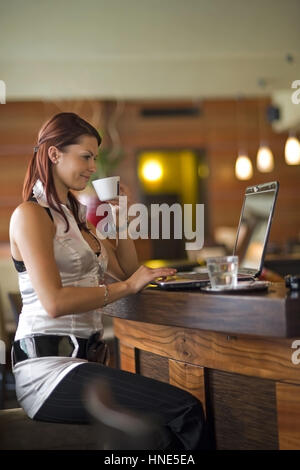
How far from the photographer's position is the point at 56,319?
5.60 ft

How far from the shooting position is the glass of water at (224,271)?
5.16 feet

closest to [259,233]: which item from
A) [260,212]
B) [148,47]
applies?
[260,212]

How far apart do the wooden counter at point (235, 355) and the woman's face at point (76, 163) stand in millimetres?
410

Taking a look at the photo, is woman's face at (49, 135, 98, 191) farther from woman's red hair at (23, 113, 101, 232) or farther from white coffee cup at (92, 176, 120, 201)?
white coffee cup at (92, 176, 120, 201)

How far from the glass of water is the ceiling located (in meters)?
4.02

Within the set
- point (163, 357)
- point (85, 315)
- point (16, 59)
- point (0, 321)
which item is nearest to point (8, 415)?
point (85, 315)

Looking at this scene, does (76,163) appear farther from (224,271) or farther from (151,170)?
(151,170)

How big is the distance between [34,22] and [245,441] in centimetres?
471

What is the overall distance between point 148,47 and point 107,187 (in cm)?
451

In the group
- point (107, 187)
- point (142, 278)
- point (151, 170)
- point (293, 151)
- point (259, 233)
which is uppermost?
point (151, 170)

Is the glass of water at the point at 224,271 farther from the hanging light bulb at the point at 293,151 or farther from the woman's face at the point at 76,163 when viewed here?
the hanging light bulb at the point at 293,151

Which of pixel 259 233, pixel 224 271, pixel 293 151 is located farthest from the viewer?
pixel 293 151

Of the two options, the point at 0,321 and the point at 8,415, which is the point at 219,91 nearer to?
the point at 0,321

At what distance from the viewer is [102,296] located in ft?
5.41
